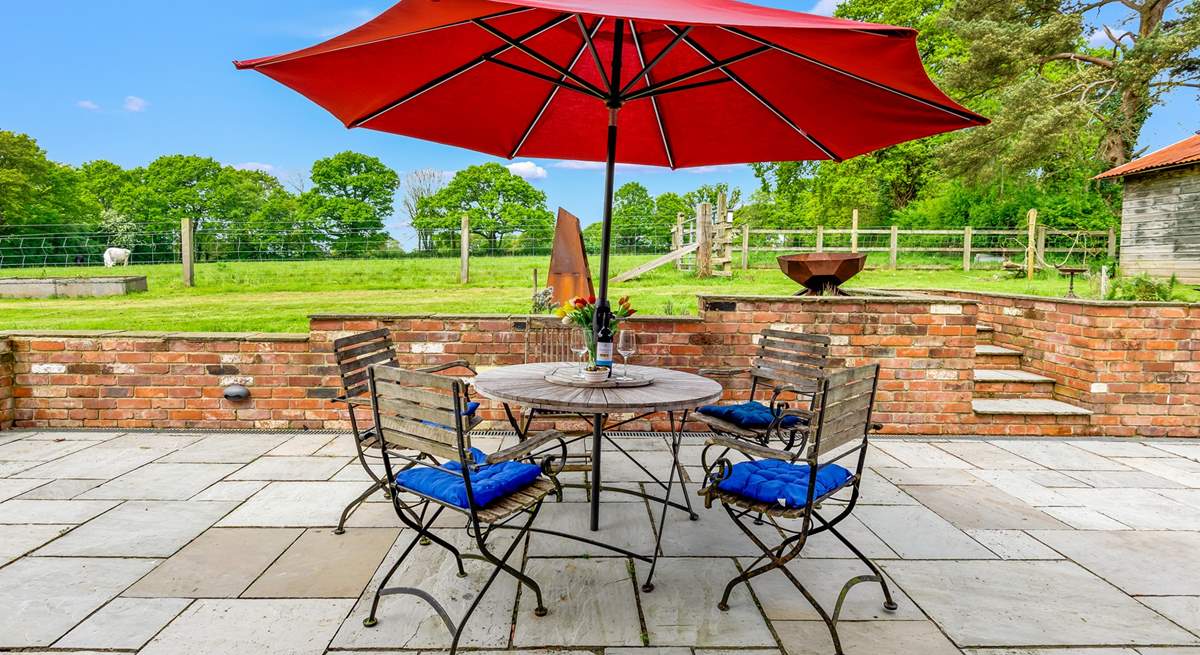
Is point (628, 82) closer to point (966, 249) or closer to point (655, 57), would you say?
point (655, 57)

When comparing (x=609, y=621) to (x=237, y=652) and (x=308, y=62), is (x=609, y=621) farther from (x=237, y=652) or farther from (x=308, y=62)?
(x=308, y=62)

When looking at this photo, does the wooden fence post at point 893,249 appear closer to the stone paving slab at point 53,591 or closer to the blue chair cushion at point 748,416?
the blue chair cushion at point 748,416

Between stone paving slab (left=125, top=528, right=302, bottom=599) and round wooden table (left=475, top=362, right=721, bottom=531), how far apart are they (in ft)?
3.39

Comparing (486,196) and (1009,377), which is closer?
(1009,377)

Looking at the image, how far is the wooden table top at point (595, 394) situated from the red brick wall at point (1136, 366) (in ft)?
10.7

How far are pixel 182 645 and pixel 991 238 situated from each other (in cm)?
1628

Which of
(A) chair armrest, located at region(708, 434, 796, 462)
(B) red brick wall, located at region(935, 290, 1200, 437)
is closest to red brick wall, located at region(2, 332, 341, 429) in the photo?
(A) chair armrest, located at region(708, 434, 796, 462)

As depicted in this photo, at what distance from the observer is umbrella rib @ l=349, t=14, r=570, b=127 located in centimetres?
261

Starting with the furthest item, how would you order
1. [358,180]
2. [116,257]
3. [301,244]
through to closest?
[358,180] < [301,244] < [116,257]

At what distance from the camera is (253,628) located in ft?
6.15

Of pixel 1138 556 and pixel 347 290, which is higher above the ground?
pixel 347 290

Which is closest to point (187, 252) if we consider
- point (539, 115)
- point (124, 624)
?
point (539, 115)

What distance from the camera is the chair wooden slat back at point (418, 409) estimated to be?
181 cm

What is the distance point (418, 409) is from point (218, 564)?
1157mm
